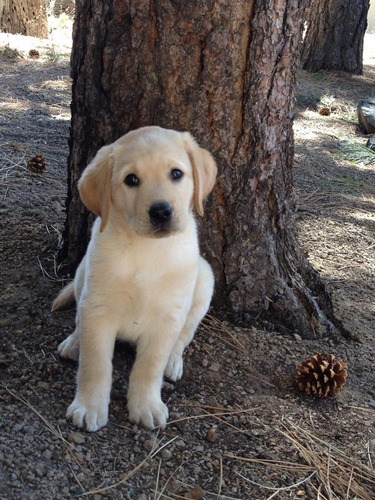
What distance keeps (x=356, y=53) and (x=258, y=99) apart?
7684mm

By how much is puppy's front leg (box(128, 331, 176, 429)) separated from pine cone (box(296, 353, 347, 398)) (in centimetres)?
77

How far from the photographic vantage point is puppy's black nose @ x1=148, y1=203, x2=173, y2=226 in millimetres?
2502

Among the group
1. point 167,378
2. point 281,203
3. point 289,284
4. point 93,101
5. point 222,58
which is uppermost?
point 222,58

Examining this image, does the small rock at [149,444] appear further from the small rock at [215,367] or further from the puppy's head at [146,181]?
the puppy's head at [146,181]

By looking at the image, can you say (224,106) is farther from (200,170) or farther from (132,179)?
(132,179)

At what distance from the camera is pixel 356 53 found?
10.0 m

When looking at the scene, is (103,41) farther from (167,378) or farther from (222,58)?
(167,378)

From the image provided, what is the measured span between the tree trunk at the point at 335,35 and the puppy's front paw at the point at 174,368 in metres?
8.08

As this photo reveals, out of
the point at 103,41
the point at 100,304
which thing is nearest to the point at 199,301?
the point at 100,304

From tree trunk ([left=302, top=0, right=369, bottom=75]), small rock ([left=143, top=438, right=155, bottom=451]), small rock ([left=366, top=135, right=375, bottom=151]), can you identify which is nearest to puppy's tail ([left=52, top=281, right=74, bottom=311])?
small rock ([left=143, top=438, right=155, bottom=451])

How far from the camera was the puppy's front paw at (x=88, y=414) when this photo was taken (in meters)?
2.55

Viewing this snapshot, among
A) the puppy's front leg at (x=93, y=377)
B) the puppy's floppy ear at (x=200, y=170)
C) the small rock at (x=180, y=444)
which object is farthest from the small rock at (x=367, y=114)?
the small rock at (x=180, y=444)

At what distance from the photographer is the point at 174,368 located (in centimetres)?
304

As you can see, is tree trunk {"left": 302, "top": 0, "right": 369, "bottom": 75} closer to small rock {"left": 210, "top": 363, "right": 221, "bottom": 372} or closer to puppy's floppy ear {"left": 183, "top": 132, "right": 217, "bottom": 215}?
puppy's floppy ear {"left": 183, "top": 132, "right": 217, "bottom": 215}
